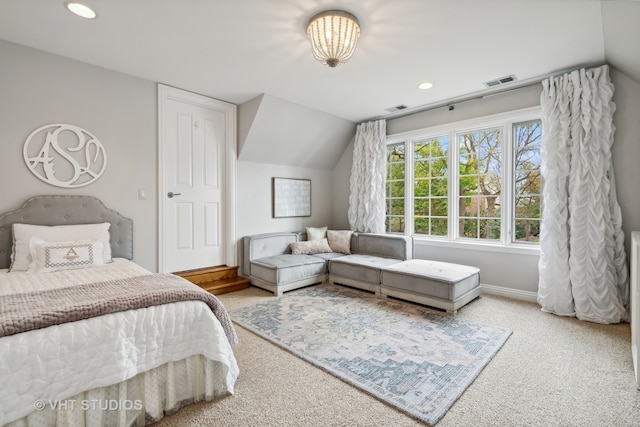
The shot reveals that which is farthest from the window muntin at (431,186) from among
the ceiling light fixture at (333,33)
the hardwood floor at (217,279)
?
the hardwood floor at (217,279)

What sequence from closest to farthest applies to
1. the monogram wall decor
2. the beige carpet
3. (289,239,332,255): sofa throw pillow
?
the beige carpet < the monogram wall decor < (289,239,332,255): sofa throw pillow

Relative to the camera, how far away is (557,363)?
2.11 m

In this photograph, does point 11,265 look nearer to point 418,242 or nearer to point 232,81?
point 232,81

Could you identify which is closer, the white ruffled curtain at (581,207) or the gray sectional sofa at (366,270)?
the white ruffled curtain at (581,207)

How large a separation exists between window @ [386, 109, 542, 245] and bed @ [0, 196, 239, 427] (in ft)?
11.1

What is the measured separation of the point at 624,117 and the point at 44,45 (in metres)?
5.47

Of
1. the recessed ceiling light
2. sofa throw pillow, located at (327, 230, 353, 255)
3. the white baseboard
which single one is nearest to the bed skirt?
the recessed ceiling light

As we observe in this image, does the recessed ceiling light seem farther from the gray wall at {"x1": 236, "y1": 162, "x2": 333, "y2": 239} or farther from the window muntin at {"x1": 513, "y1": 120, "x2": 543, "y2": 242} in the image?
the window muntin at {"x1": 513, "y1": 120, "x2": 543, "y2": 242}

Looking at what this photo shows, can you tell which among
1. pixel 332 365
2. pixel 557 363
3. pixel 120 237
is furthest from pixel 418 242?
pixel 120 237

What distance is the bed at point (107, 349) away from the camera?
126 cm

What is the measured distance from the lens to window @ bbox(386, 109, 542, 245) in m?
3.54

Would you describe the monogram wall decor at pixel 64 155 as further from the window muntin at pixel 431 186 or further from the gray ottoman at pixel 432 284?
the window muntin at pixel 431 186

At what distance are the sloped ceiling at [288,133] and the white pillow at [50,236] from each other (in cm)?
199

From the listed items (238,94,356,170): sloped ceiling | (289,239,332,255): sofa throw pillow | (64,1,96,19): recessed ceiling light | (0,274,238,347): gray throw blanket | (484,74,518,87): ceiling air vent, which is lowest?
(289,239,332,255): sofa throw pillow
